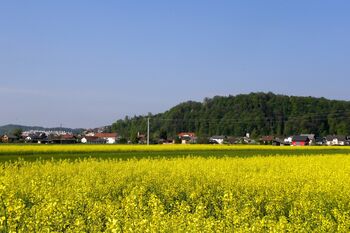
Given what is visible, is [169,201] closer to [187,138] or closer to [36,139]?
[36,139]

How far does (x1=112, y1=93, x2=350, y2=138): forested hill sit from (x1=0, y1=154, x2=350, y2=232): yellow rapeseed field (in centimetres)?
13075

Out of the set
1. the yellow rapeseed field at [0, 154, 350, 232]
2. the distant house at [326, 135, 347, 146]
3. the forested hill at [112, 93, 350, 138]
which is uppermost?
the forested hill at [112, 93, 350, 138]

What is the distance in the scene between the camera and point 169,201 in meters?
14.8

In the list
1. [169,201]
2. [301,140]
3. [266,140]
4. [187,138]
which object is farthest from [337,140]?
[169,201]

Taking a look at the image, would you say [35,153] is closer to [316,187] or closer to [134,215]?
[316,187]

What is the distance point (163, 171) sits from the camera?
65.8 ft

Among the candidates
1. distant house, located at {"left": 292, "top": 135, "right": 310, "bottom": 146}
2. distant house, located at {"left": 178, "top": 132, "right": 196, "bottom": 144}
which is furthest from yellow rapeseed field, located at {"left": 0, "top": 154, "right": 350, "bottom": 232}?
distant house, located at {"left": 292, "top": 135, "right": 310, "bottom": 146}

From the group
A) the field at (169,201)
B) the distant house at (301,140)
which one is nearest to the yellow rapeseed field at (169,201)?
the field at (169,201)

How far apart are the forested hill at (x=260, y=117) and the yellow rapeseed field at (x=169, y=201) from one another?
429 feet

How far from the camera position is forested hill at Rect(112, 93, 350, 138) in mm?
151250

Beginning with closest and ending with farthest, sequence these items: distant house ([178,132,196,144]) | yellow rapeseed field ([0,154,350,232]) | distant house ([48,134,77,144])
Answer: yellow rapeseed field ([0,154,350,232]) → distant house ([48,134,77,144]) → distant house ([178,132,196,144])

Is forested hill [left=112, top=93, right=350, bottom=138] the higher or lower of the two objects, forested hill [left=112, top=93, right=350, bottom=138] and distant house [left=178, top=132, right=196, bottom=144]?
the higher

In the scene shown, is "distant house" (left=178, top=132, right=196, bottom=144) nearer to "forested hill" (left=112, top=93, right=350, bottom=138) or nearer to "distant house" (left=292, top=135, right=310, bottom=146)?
"forested hill" (left=112, top=93, right=350, bottom=138)

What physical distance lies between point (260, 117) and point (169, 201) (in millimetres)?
145398
